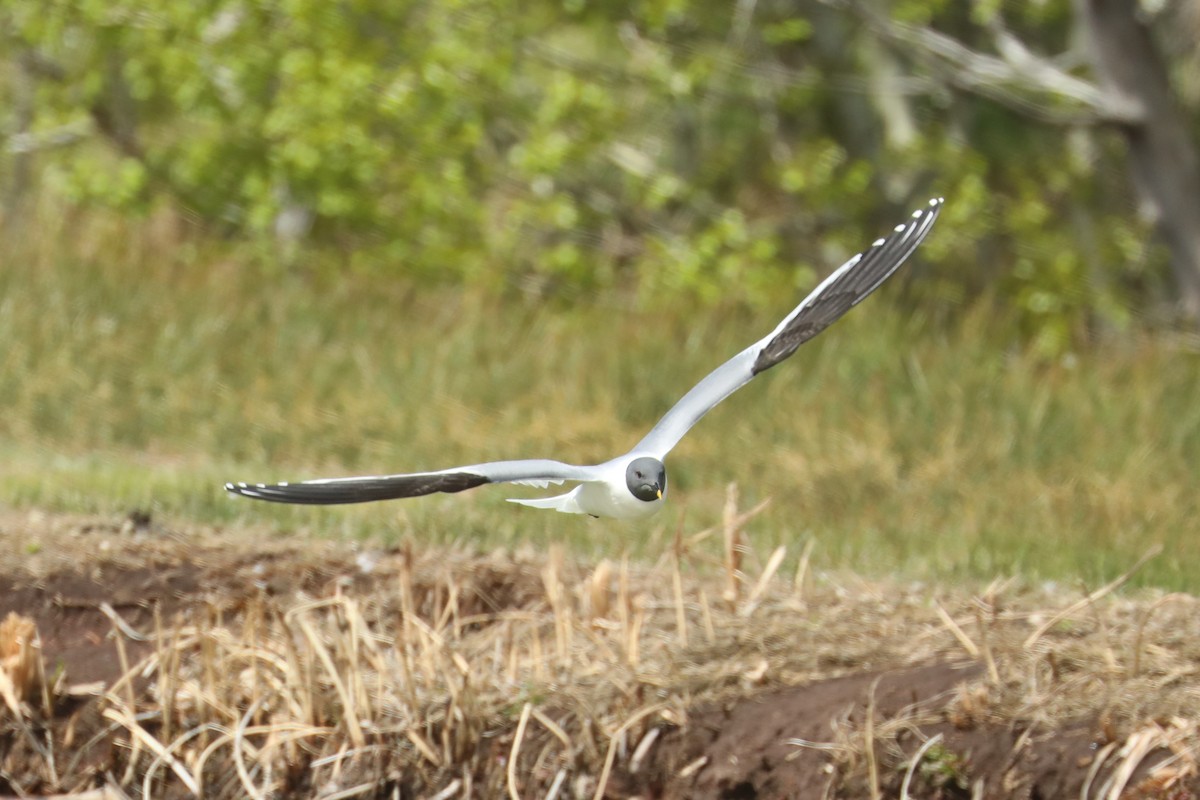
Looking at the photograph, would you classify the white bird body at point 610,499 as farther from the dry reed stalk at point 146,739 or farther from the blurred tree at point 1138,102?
the blurred tree at point 1138,102

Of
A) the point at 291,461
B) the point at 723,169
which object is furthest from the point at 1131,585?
the point at 723,169

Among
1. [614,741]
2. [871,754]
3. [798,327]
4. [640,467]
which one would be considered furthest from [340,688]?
[798,327]

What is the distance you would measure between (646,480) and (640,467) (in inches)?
2.4

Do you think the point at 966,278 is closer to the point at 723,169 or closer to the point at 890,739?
the point at 723,169

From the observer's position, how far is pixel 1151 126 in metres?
11.9

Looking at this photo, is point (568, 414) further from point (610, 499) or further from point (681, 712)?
point (610, 499)

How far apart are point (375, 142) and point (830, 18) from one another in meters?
4.50

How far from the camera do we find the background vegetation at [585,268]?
343 inches

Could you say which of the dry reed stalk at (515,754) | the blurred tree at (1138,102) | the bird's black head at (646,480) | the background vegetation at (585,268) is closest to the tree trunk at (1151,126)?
the blurred tree at (1138,102)

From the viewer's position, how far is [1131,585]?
6.23 m

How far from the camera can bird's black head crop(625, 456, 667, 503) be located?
12.7ft

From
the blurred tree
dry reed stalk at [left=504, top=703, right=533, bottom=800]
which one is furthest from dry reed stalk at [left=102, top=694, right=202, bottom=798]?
the blurred tree

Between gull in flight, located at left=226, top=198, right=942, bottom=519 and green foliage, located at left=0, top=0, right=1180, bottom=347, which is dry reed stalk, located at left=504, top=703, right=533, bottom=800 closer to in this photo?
gull in flight, located at left=226, top=198, right=942, bottom=519

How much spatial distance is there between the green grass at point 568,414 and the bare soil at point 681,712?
1579 millimetres
